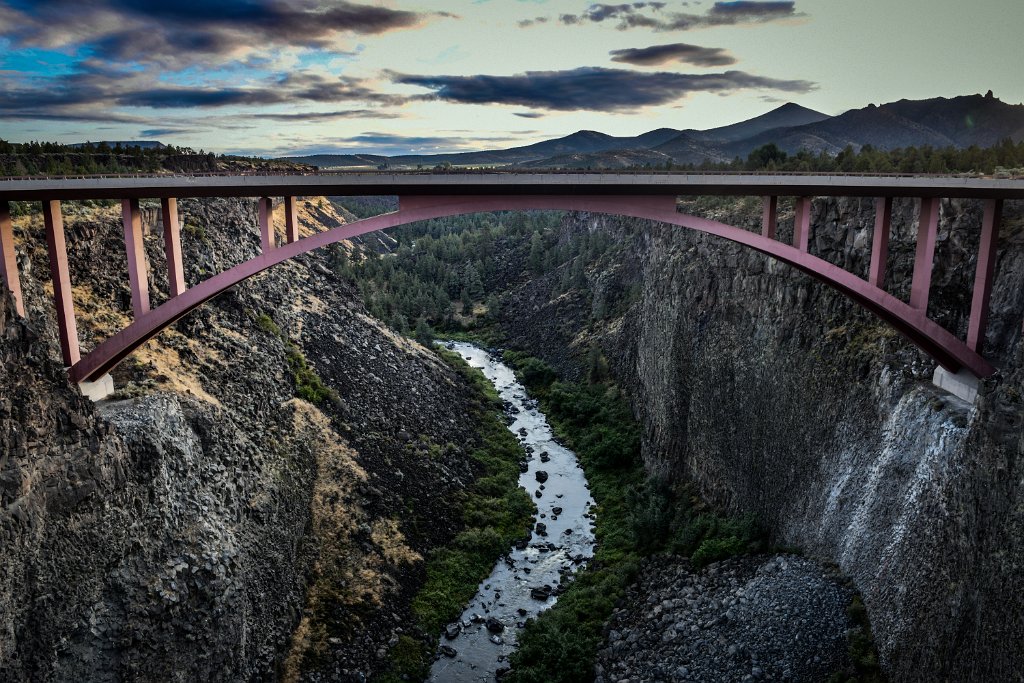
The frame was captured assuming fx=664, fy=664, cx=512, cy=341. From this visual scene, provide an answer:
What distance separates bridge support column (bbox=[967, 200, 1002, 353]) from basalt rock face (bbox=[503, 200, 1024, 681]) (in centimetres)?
100

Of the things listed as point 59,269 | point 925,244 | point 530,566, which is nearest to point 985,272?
point 925,244

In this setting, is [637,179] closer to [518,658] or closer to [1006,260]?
[1006,260]

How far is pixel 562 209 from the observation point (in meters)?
17.5

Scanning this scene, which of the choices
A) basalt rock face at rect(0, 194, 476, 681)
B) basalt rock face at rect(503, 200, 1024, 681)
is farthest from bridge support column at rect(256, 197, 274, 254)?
basalt rock face at rect(503, 200, 1024, 681)

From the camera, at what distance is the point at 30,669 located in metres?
13.5

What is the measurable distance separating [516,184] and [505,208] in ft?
2.47

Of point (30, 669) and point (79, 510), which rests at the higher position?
point (79, 510)

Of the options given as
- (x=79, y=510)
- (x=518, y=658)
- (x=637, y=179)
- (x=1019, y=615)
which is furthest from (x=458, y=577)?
(x=1019, y=615)

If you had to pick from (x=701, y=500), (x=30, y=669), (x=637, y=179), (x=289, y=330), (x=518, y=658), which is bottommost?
(x=518, y=658)

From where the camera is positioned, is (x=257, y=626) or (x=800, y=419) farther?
(x=800, y=419)

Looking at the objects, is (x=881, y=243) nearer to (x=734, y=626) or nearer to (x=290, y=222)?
(x=734, y=626)

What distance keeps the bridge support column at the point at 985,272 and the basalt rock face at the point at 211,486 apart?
19.0 m

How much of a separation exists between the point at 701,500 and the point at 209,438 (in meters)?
18.9

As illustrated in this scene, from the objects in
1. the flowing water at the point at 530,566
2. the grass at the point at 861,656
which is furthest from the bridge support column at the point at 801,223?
the flowing water at the point at 530,566
